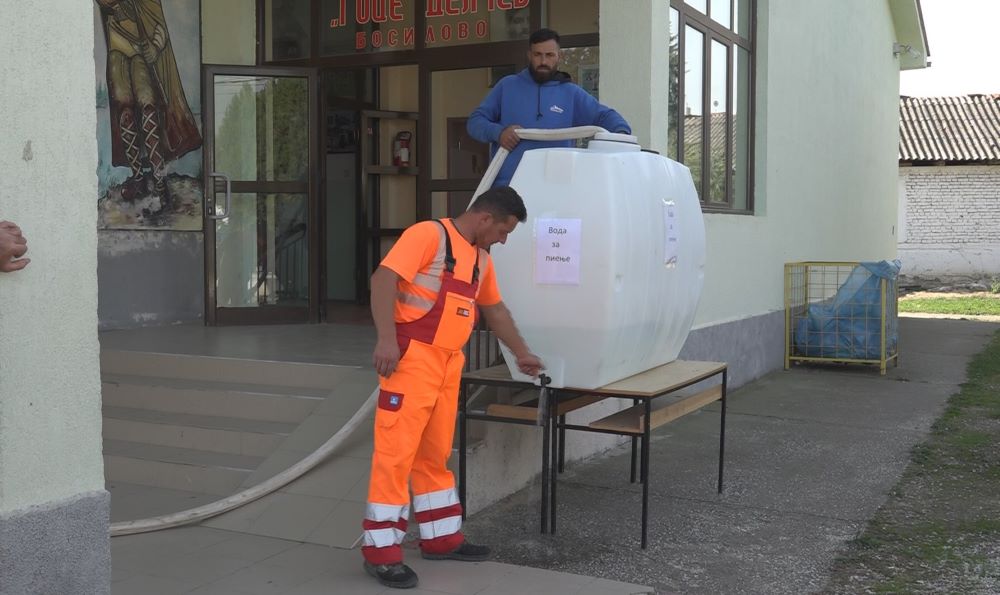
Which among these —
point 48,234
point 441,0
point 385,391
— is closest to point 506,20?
point 441,0

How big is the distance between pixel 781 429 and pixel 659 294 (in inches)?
116

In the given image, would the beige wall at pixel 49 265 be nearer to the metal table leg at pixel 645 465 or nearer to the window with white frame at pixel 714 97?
the metal table leg at pixel 645 465

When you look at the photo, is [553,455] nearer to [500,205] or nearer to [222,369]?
[500,205]

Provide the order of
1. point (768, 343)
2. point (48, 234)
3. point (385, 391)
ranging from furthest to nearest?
1. point (768, 343)
2. point (385, 391)
3. point (48, 234)

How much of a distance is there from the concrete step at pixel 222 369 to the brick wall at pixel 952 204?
865 inches

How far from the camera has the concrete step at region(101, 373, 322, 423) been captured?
592 cm

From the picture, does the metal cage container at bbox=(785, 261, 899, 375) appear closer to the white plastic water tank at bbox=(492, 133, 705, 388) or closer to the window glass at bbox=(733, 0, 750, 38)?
the window glass at bbox=(733, 0, 750, 38)

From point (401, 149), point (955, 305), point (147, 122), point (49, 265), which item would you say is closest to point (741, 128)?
point (401, 149)

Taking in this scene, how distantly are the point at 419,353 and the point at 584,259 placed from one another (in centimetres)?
93

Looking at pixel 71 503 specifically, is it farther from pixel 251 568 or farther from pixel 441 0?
pixel 441 0

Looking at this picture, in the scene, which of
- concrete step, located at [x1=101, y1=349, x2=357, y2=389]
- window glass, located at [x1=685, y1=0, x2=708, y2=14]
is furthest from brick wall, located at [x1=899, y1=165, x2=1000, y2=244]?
concrete step, located at [x1=101, y1=349, x2=357, y2=389]

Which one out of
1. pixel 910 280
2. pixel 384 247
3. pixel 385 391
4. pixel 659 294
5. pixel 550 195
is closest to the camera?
pixel 385 391

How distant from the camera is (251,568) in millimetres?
4441

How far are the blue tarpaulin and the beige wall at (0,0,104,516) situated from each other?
26.9ft
